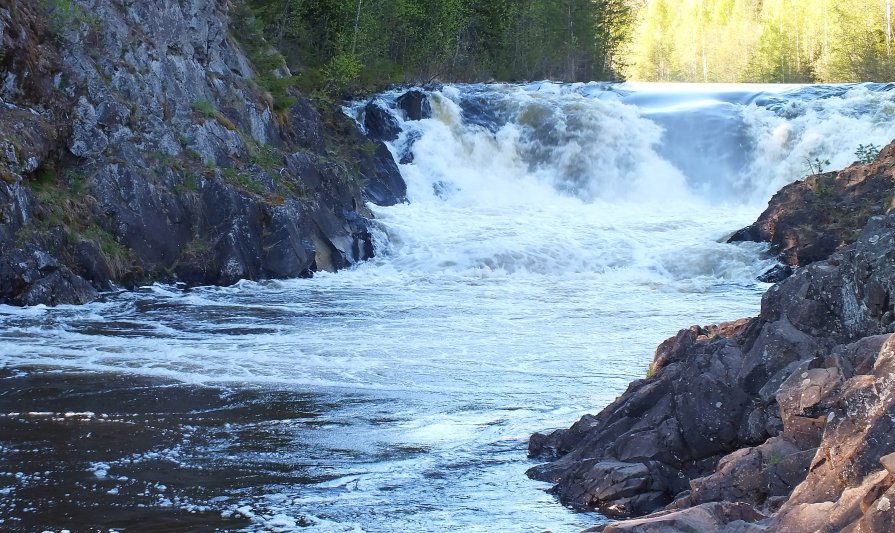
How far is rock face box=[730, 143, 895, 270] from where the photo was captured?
21.6 meters

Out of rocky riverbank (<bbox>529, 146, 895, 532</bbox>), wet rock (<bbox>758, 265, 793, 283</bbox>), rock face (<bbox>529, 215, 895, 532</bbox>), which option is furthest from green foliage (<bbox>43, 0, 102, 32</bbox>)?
rock face (<bbox>529, 215, 895, 532</bbox>)

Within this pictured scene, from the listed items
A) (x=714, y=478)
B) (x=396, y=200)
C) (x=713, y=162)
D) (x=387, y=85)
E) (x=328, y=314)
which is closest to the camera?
(x=714, y=478)

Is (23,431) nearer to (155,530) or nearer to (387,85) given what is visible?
(155,530)

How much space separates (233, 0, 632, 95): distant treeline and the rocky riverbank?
2122cm

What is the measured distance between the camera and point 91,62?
20.3m

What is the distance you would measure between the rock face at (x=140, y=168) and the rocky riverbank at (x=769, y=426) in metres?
10.9

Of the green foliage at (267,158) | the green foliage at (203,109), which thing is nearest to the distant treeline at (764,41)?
the green foliage at (267,158)

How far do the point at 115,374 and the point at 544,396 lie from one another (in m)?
4.70

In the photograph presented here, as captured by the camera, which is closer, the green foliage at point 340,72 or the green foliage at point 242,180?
the green foliage at point 242,180

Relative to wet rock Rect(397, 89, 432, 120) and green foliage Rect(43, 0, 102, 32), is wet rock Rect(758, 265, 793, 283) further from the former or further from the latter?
wet rock Rect(397, 89, 432, 120)

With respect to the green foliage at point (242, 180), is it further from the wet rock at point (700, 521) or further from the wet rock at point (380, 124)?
the wet rock at point (700, 521)

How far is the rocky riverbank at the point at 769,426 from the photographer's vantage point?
5016 mm

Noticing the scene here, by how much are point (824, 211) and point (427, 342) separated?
39.0ft

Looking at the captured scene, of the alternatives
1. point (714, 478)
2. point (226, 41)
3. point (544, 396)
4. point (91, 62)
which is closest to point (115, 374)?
point (544, 396)
